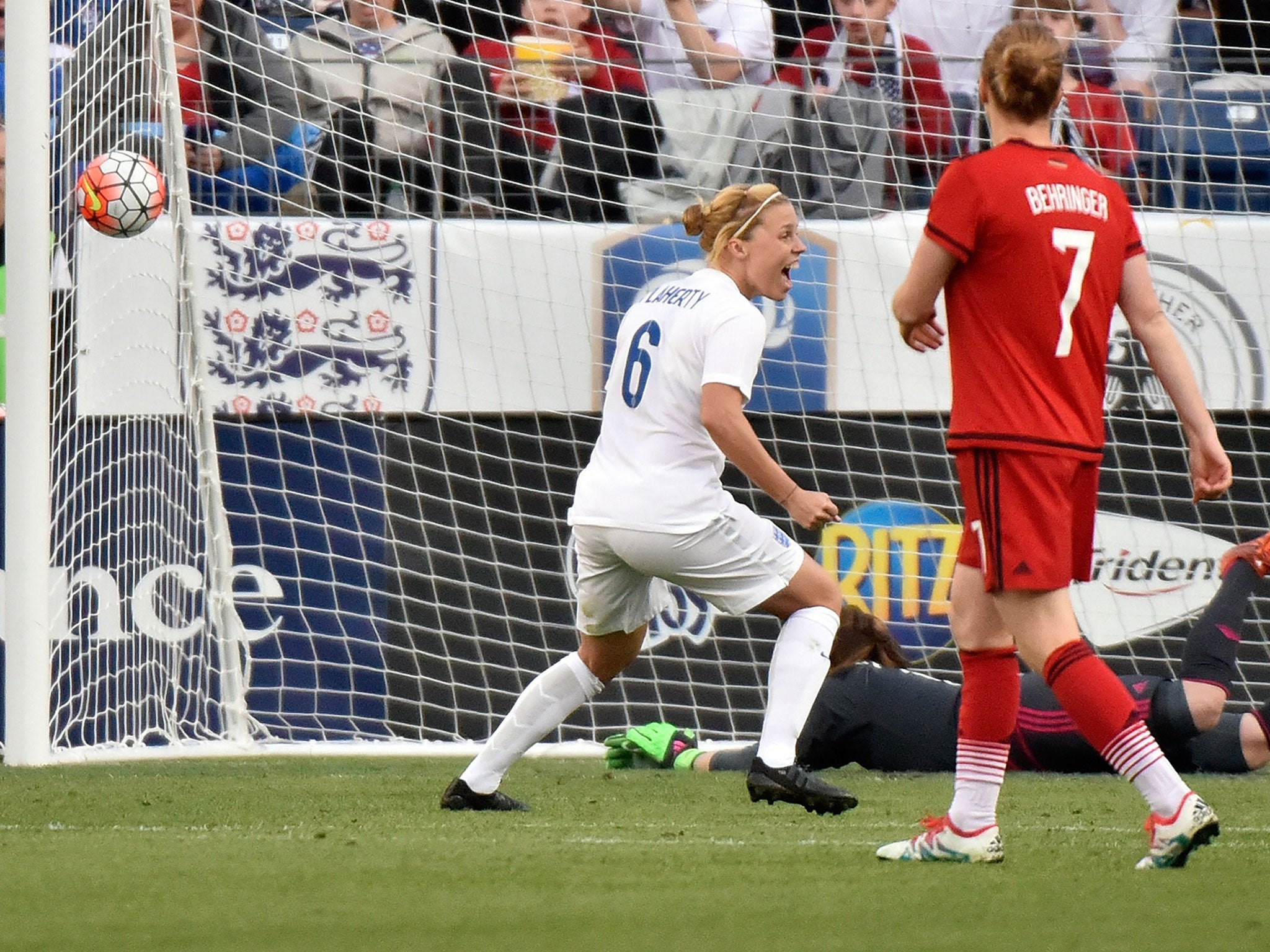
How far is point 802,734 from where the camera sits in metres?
5.53

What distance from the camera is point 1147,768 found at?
10.6 ft

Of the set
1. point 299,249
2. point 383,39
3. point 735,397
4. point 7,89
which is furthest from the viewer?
point 383,39

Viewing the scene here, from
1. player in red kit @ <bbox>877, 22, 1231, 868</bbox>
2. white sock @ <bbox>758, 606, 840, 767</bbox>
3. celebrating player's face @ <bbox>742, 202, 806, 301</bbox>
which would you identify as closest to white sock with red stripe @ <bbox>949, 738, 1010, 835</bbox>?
player in red kit @ <bbox>877, 22, 1231, 868</bbox>

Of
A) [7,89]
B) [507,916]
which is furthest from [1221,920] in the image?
[7,89]

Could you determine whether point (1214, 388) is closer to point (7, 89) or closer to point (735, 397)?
point (735, 397)

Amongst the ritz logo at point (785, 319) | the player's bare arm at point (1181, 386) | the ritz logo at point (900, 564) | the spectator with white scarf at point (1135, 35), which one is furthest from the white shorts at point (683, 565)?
the spectator with white scarf at point (1135, 35)

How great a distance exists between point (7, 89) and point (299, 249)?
1462 millimetres

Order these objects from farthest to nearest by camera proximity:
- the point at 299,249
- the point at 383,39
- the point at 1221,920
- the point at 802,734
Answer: the point at 383,39 → the point at 299,249 → the point at 802,734 → the point at 1221,920

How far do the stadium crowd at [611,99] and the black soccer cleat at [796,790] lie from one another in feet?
11.9

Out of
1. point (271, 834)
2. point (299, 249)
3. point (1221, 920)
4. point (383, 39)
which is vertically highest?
point (383, 39)

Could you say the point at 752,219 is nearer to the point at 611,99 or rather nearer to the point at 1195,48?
the point at 611,99

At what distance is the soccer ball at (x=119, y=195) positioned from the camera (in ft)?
19.6

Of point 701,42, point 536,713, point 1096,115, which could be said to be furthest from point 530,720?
point 1096,115

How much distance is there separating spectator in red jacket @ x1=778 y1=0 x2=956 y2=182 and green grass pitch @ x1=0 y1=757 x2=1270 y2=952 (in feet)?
11.8
